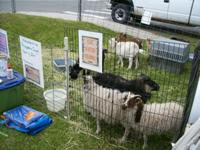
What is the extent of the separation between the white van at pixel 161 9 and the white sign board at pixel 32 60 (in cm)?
635

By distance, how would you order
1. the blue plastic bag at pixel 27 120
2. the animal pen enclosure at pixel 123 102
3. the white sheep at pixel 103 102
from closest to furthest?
the animal pen enclosure at pixel 123 102
the white sheep at pixel 103 102
the blue plastic bag at pixel 27 120

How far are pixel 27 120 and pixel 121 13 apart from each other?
713 centimetres

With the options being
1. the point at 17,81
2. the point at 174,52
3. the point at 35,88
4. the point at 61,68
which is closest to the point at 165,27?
the point at 174,52

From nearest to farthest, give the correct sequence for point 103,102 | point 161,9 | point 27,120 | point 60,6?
point 103,102
point 27,120
point 161,9
point 60,6

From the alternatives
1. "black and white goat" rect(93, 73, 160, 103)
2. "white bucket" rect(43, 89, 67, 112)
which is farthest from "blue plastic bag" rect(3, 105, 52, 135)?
"black and white goat" rect(93, 73, 160, 103)

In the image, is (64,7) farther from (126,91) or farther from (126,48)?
(126,91)

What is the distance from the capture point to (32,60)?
13.5ft

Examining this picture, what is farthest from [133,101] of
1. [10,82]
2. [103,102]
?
[10,82]

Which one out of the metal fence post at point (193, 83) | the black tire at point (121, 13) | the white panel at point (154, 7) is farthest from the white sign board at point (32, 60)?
the white panel at point (154, 7)

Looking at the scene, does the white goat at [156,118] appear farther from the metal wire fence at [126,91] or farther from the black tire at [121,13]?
the black tire at [121,13]

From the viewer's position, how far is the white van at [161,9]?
9.30m

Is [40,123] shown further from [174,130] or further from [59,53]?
[59,53]

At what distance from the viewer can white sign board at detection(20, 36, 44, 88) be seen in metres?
3.98

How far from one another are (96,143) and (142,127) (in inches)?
26.3
